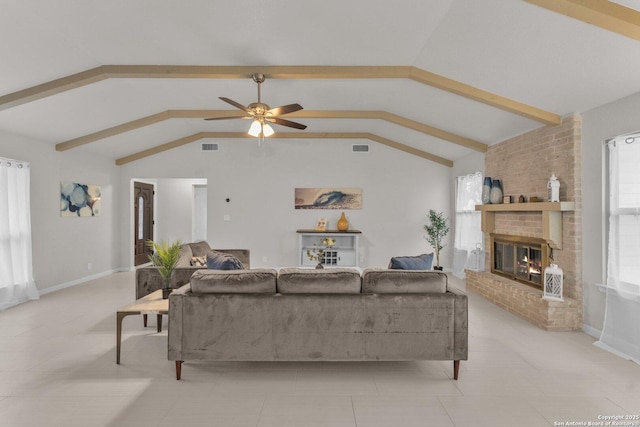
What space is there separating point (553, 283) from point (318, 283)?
312 centimetres

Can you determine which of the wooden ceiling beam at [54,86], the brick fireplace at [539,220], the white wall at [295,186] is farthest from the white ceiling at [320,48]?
the white wall at [295,186]

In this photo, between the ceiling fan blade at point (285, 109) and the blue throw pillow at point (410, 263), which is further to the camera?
the ceiling fan blade at point (285, 109)

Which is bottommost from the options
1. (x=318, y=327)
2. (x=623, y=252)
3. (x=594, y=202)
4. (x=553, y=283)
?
(x=318, y=327)

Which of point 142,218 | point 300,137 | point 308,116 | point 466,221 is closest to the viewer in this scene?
point 308,116

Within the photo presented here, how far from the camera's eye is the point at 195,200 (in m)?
11.5

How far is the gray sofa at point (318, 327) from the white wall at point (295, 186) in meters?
5.31

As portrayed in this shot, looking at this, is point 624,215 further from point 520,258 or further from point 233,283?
point 233,283

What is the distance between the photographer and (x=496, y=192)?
19.3 feet

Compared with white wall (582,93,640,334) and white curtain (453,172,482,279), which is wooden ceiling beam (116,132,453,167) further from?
white wall (582,93,640,334)

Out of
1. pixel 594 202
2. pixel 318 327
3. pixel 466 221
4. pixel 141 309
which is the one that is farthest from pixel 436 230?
pixel 141 309

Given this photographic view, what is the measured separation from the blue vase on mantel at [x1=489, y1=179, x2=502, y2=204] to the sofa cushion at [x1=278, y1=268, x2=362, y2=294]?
3.79m

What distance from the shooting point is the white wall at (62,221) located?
5949 millimetres

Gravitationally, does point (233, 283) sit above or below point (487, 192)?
below

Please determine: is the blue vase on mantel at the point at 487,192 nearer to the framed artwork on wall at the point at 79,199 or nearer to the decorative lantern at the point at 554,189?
the decorative lantern at the point at 554,189
